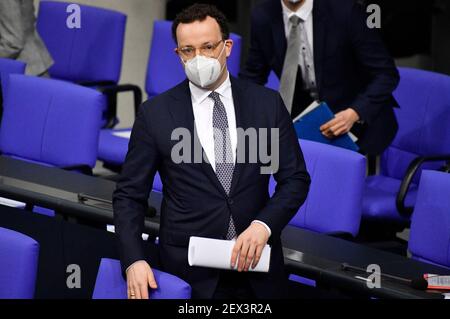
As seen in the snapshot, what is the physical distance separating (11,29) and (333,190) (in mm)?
2720

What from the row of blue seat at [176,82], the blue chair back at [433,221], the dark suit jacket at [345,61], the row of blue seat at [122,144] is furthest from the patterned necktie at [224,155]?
the row of blue seat at [176,82]

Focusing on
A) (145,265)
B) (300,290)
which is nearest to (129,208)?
(145,265)

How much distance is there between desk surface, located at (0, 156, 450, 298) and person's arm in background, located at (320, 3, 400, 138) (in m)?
0.94

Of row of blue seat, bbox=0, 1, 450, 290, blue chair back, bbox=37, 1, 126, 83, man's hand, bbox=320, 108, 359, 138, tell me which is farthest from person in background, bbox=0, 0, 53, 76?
man's hand, bbox=320, 108, 359, 138

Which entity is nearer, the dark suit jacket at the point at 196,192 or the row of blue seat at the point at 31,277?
the row of blue seat at the point at 31,277

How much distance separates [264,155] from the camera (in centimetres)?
285

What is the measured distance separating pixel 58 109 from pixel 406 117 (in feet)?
5.36

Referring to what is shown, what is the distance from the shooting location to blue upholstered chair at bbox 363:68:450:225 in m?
4.67

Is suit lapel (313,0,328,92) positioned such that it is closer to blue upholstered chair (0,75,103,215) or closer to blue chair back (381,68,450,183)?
blue chair back (381,68,450,183)

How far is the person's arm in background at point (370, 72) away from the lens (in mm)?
4371

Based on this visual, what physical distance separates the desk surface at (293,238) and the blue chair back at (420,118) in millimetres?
1575

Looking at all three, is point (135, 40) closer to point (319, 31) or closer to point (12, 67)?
point (12, 67)

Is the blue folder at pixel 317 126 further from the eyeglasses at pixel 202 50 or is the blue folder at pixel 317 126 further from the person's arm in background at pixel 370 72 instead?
the eyeglasses at pixel 202 50

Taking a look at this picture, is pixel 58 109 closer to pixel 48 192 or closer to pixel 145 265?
pixel 48 192
